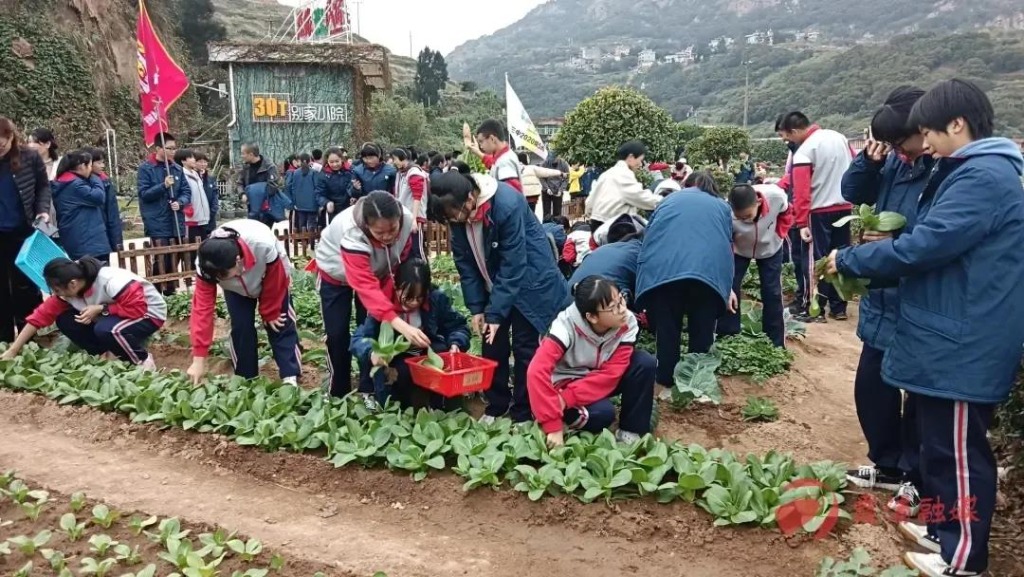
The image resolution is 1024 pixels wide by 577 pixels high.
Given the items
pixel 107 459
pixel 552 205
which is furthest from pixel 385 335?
pixel 552 205

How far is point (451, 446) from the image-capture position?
3.87 m

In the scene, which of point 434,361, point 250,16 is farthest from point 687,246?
point 250,16

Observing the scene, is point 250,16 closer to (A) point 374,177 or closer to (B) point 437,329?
(A) point 374,177

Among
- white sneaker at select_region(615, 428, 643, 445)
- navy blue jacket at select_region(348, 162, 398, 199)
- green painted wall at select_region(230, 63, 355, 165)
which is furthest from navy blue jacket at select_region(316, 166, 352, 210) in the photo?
green painted wall at select_region(230, 63, 355, 165)

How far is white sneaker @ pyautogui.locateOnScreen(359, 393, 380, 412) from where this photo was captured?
4.54m

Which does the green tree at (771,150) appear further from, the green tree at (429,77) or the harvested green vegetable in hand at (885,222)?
the harvested green vegetable in hand at (885,222)

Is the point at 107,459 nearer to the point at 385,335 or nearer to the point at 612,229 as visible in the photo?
the point at 385,335

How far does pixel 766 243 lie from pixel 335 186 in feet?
22.1

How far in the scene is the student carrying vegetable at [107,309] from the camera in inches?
219

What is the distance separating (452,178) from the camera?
401 centimetres

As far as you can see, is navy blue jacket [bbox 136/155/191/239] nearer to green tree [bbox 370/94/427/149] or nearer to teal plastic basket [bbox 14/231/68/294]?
teal plastic basket [bbox 14/231/68/294]

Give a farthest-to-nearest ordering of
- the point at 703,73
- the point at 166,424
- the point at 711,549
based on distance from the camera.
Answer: the point at 703,73, the point at 166,424, the point at 711,549

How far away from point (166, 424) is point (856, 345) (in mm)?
5486

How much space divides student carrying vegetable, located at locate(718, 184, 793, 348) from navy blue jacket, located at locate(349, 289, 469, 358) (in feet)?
7.16
